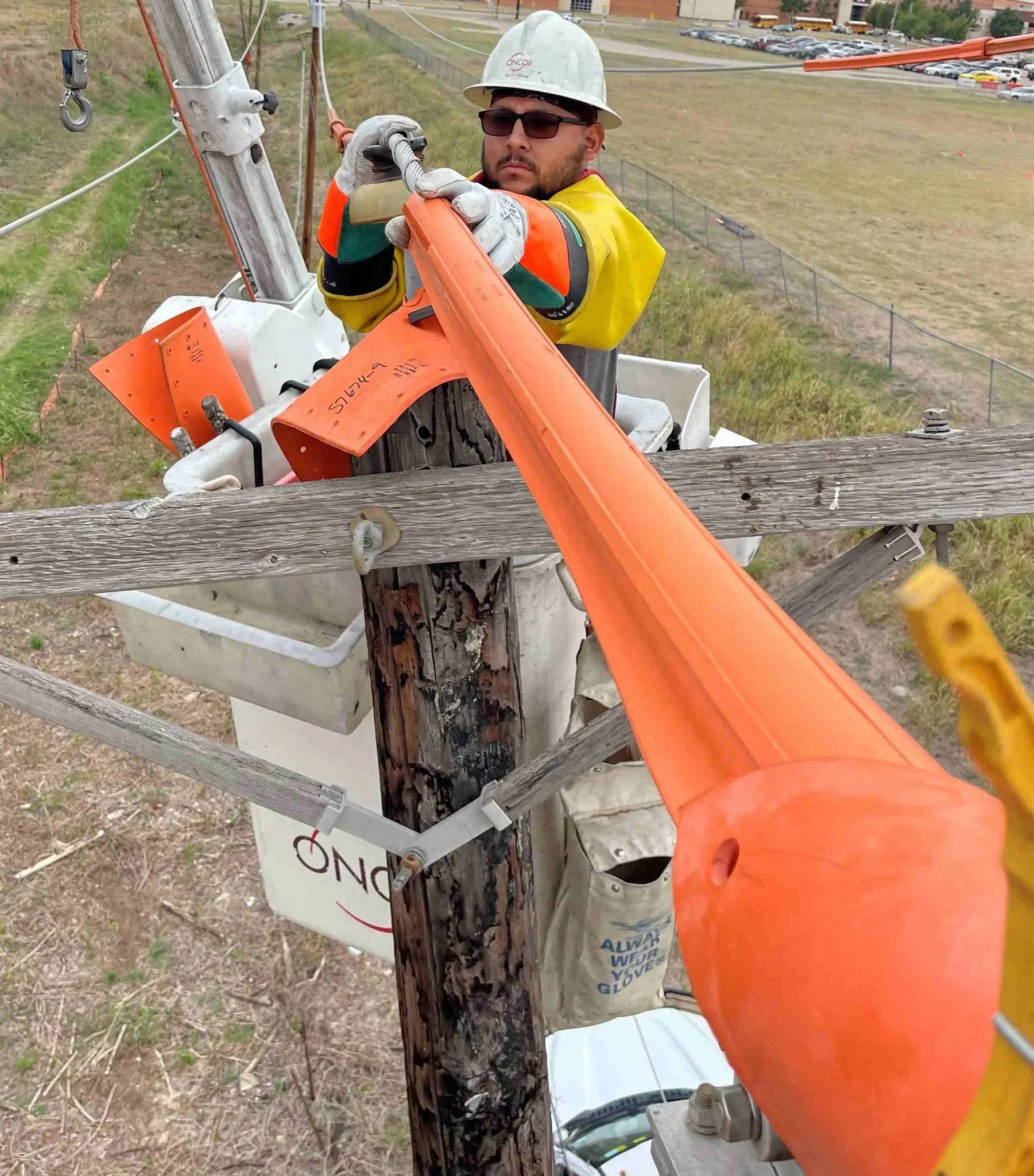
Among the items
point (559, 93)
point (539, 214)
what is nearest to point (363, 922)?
point (539, 214)

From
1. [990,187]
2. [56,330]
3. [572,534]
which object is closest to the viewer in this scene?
[572,534]

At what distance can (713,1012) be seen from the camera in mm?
543

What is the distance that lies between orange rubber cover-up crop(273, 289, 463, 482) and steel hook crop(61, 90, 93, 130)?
411cm

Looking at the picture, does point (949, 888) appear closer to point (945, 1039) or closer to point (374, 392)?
point (945, 1039)

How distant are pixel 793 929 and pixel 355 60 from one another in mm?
34933

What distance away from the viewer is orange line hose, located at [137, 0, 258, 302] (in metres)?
4.25

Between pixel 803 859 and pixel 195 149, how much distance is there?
4.97m

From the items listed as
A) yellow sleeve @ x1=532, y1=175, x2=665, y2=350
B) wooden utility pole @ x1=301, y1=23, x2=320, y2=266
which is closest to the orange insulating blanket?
yellow sleeve @ x1=532, y1=175, x2=665, y2=350

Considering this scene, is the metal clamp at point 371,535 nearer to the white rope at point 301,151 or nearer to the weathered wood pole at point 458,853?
the weathered wood pole at point 458,853

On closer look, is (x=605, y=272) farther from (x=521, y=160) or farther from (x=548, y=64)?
(x=548, y=64)

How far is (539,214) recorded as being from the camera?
1682 mm

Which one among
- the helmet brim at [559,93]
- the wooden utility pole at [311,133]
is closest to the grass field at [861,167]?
the wooden utility pole at [311,133]

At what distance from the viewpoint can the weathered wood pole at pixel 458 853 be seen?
5.95ft

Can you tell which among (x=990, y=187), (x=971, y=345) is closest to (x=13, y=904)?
(x=971, y=345)
